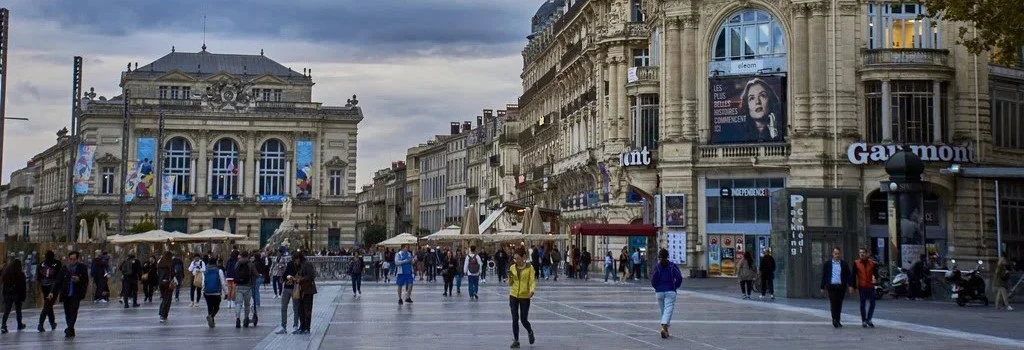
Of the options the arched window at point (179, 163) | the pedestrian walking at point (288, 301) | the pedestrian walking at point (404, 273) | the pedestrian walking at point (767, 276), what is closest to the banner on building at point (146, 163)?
the arched window at point (179, 163)

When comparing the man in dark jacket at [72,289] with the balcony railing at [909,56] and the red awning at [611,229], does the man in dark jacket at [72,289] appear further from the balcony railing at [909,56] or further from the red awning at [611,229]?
the balcony railing at [909,56]

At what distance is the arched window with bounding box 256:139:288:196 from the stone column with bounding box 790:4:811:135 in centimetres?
6677

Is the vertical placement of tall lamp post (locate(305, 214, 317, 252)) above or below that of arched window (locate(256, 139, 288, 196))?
below

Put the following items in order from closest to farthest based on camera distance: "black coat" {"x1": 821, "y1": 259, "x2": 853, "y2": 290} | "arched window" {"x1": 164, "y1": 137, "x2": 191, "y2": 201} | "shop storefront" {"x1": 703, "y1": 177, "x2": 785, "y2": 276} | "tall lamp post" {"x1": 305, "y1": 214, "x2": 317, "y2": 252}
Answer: "black coat" {"x1": 821, "y1": 259, "x2": 853, "y2": 290}, "shop storefront" {"x1": 703, "y1": 177, "x2": 785, "y2": 276}, "tall lamp post" {"x1": 305, "y1": 214, "x2": 317, "y2": 252}, "arched window" {"x1": 164, "y1": 137, "x2": 191, "y2": 201}

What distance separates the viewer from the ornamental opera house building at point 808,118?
168 feet

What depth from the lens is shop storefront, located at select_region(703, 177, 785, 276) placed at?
175 feet

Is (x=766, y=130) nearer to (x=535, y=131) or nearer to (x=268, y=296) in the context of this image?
(x=268, y=296)

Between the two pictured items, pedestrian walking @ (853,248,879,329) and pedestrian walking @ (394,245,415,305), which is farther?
pedestrian walking @ (394,245,415,305)

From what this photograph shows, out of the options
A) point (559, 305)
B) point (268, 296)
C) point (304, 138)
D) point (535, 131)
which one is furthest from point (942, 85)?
point (304, 138)

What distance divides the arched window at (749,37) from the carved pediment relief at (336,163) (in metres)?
62.2

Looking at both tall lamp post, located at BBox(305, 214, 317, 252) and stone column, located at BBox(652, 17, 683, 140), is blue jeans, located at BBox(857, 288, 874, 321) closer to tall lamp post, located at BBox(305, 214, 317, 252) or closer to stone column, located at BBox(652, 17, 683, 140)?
stone column, located at BBox(652, 17, 683, 140)

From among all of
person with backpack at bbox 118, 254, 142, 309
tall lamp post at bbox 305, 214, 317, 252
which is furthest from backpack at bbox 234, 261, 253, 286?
tall lamp post at bbox 305, 214, 317, 252

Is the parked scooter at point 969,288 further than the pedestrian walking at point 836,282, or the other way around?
the parked scooter at point 969,288

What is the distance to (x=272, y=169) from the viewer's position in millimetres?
111688
